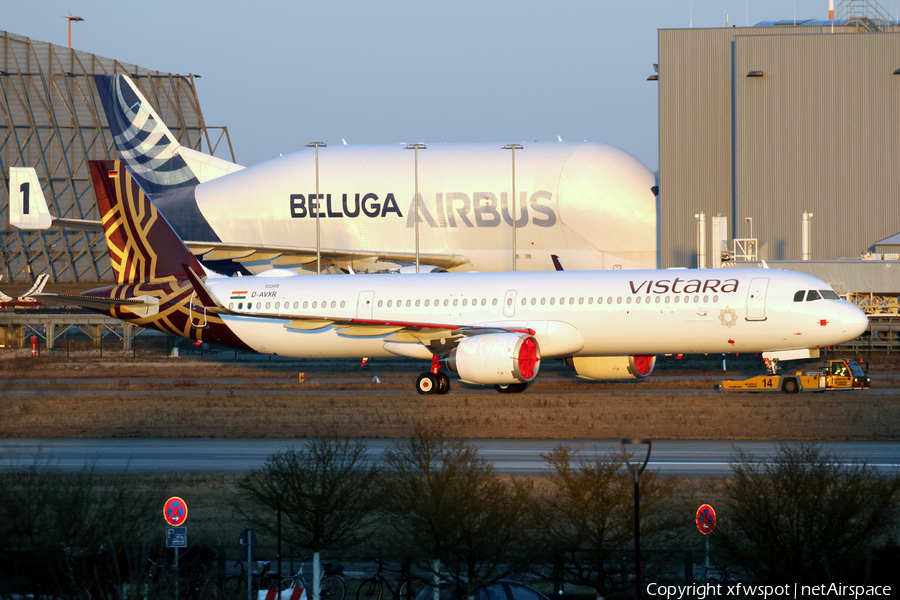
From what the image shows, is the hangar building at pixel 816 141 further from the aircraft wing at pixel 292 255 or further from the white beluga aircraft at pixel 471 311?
the white beluga aircraft at pixel 471 311

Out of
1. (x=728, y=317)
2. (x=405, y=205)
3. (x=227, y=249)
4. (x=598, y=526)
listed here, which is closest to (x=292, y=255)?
(x=227, y=249)

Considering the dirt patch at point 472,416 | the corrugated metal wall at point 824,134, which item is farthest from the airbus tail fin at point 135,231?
the corrugated metal wall at point 824,134

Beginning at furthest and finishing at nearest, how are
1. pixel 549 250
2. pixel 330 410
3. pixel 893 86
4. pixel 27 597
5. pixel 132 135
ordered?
pixel 132 135, pixel 549 250, pixel 893 86, pixel 330 410, pixel 27 597

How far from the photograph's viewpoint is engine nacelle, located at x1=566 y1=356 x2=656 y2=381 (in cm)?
3450

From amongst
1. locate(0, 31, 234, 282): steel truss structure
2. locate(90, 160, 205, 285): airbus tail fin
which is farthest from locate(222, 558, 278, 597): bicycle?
locate(0, 31, 234, 282): steel truss structure

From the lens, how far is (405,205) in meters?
65.8

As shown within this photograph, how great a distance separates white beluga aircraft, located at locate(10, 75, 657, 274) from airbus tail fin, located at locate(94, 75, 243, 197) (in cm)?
10

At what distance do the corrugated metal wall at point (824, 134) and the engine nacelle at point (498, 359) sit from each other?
28.8m

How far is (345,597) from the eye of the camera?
16.7 m

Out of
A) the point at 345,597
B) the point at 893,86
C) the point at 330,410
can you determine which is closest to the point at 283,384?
the point at 330,410

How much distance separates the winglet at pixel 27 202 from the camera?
55.2 m

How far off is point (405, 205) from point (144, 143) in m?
22.3

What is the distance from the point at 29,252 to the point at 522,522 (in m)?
99.2

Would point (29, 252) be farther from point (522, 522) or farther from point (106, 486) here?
point (522, 522)
